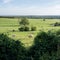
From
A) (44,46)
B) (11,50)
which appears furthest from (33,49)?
(11,50)

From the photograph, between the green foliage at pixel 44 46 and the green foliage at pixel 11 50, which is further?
the green foliage at pixel 44 46

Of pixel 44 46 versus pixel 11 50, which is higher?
pixel 44 46

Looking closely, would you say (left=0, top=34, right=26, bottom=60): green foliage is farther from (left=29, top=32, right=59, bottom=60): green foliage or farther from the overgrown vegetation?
(left=29, top=32, right=59, bottom=60): green foliage

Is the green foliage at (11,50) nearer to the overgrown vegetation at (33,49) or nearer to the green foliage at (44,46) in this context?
the overgrown vegetation at (33,49)

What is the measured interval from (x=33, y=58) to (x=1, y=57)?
6.65ft

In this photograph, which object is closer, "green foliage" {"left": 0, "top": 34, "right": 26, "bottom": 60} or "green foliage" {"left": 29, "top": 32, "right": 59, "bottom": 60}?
"green foliage" {"left": 0, "top": 34, "right": 26, "bottom": 60}

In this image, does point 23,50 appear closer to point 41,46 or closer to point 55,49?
point 41,46

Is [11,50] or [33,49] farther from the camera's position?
[33,49]

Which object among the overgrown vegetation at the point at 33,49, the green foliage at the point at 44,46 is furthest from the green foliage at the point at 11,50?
the green foliage at the point at 44,46

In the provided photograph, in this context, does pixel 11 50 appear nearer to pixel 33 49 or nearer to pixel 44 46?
pixel 33 49

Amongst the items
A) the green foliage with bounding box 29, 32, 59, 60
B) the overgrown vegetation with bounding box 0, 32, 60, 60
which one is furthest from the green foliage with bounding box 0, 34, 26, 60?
the green foliage with bounding box 29, 32, 59, 60

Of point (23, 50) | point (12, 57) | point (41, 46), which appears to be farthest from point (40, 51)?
point (12, 57)

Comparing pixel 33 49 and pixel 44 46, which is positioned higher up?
pixel 44 46

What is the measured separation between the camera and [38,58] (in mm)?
11172
